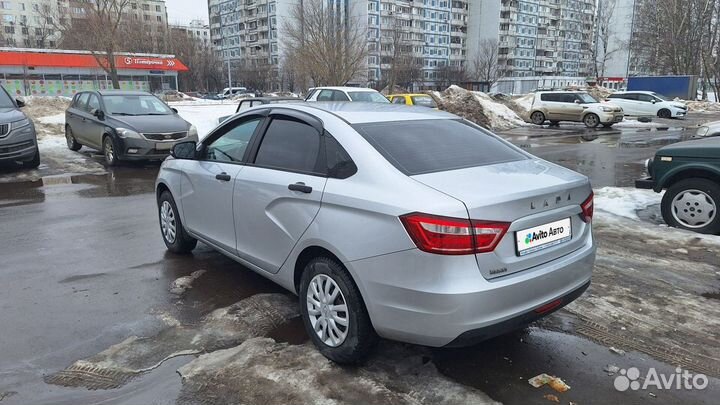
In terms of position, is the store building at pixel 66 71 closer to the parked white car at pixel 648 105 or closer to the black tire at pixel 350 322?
the parked white car at pixel 648 105

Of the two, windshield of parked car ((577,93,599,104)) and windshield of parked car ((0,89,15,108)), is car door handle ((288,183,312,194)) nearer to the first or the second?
windshield of parked car ((0,89,15,108))

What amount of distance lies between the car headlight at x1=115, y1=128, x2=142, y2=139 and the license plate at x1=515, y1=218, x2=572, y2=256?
1003 cm

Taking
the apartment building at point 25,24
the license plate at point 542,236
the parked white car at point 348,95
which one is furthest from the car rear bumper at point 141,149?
the apartment building at point 25,24

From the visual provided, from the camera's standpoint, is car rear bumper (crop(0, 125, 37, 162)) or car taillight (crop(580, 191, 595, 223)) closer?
car taillight (crop(580, 191, 595, 223))

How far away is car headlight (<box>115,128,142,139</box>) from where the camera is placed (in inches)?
432

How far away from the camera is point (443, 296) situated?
2639 millimetres

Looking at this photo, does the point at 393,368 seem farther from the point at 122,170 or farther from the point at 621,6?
the point at 621,6

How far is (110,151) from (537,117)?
21.3 meters

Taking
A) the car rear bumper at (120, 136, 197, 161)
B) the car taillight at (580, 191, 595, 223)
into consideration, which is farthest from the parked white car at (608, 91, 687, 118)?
the car taillight at (580, 191, 595, 223)

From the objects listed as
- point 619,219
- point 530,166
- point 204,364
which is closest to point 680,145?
point 619,219

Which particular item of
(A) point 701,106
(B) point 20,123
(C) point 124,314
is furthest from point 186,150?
(A) point 701,106

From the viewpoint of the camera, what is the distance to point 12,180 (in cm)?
974

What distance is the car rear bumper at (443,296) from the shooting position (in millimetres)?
2650

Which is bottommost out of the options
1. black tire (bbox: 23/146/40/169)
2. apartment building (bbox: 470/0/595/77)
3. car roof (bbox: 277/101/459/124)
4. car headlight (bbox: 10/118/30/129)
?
black tire (bbox: 23/146/40/169)
